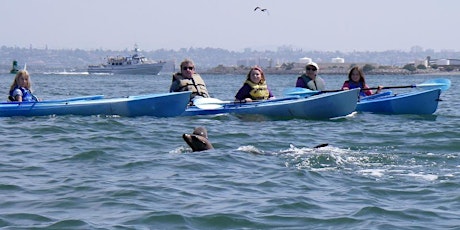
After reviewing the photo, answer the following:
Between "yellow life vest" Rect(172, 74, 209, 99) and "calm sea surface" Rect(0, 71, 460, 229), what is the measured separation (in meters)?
2.94

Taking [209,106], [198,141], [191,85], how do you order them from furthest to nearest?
1. [191,85]
2. [209,106]
3. [198,141]

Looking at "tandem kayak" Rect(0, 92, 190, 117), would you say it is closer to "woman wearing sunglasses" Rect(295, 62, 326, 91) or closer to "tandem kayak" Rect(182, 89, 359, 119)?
"tandem kayak" Rect(182, 89, 359, 119)

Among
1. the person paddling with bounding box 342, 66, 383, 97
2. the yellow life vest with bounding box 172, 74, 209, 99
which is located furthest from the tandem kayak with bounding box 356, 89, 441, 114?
the yellow life vest with bounding box 172, 74, 209, 99

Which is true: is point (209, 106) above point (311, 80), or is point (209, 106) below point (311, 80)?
below

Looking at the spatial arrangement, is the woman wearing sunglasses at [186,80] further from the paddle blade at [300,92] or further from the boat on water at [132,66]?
the boat on water at [132,66]

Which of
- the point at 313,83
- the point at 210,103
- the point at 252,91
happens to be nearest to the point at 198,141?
the point at 210,103

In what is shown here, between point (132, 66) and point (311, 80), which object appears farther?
point (132, 66)

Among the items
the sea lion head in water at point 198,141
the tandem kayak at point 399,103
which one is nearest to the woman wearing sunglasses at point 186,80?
the tandem kayak at point 399,103

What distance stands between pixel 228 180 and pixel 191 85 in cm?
809

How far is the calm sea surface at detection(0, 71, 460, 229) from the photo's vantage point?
6.79 metres

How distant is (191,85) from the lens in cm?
1639

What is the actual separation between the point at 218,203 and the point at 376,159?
304cm

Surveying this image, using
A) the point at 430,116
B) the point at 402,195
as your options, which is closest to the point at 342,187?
the point at 402,195

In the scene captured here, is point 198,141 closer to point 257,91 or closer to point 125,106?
point 125,106
